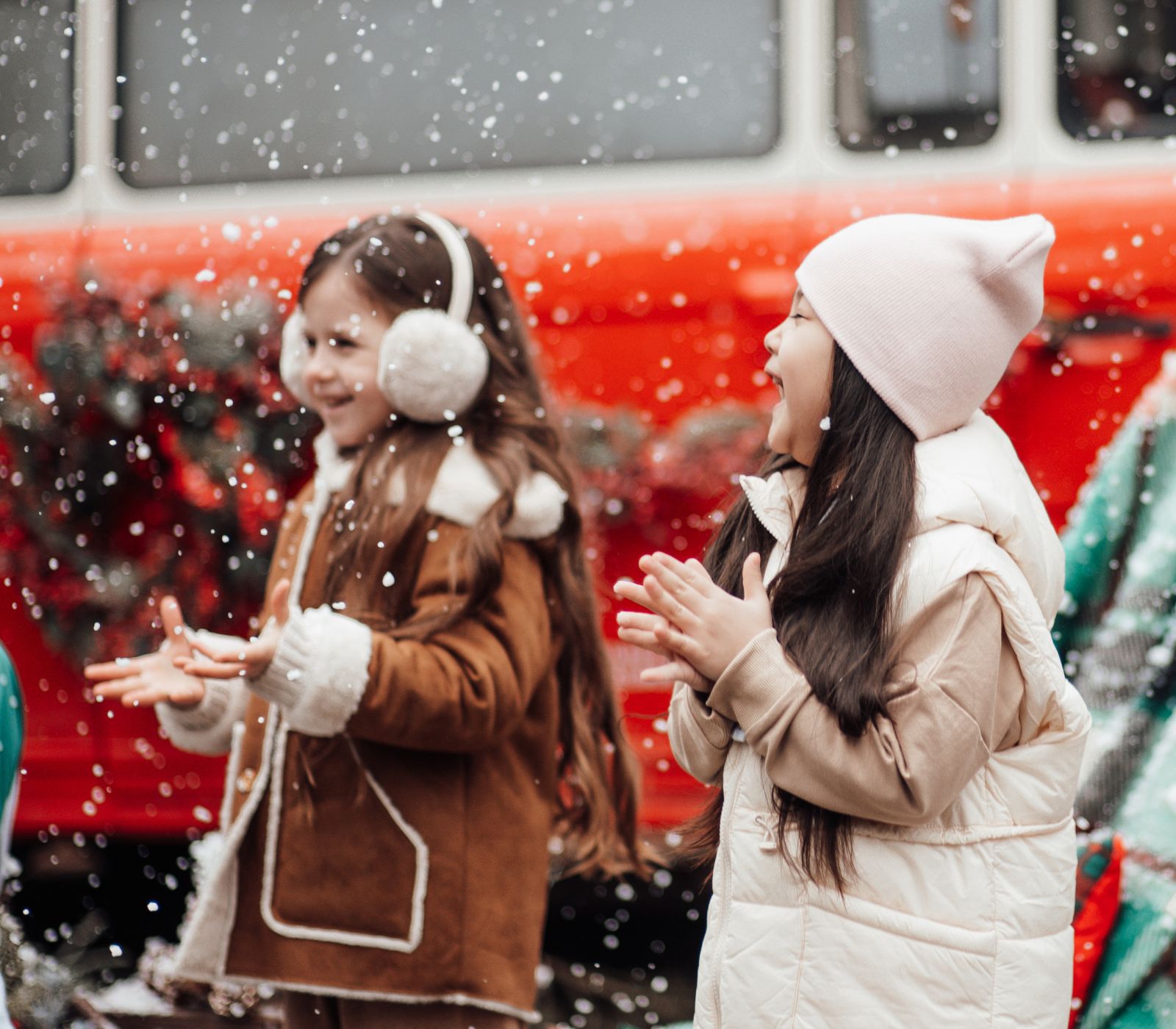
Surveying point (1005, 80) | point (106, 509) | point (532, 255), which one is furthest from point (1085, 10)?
point (106, 509)

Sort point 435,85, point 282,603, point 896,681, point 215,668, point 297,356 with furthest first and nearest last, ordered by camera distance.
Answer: point 435,85
point 297,356
point 282,603
point 215,668
point 896,681

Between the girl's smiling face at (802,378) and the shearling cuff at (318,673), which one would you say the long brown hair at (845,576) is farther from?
the shearling cuff at (318,673)

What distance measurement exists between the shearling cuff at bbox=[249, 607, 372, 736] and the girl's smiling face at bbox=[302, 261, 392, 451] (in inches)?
12.8

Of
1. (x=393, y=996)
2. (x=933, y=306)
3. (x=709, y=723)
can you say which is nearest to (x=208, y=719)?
(x=393, y=996)

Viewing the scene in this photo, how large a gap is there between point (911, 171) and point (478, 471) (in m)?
1.07

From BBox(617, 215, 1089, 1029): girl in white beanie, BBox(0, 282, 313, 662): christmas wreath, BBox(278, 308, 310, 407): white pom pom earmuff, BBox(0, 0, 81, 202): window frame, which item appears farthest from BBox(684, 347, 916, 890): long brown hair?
BBox(0, 0, 81, 202): window frame

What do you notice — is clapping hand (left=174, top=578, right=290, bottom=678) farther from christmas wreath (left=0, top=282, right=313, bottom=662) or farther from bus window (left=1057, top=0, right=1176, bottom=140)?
bus window (left=1057, top=0, right=1176, bottom=140)

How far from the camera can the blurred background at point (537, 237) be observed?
7.44 feet

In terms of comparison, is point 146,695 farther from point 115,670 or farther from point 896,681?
point 896,681

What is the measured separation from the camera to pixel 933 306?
4.00 ft

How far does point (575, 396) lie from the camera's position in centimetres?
242

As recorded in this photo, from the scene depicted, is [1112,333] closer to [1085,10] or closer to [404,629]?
[1085,10]

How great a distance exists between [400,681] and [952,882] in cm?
68

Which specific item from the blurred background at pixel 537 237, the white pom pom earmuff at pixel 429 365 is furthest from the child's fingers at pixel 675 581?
the blurred background at pixel 537 237
